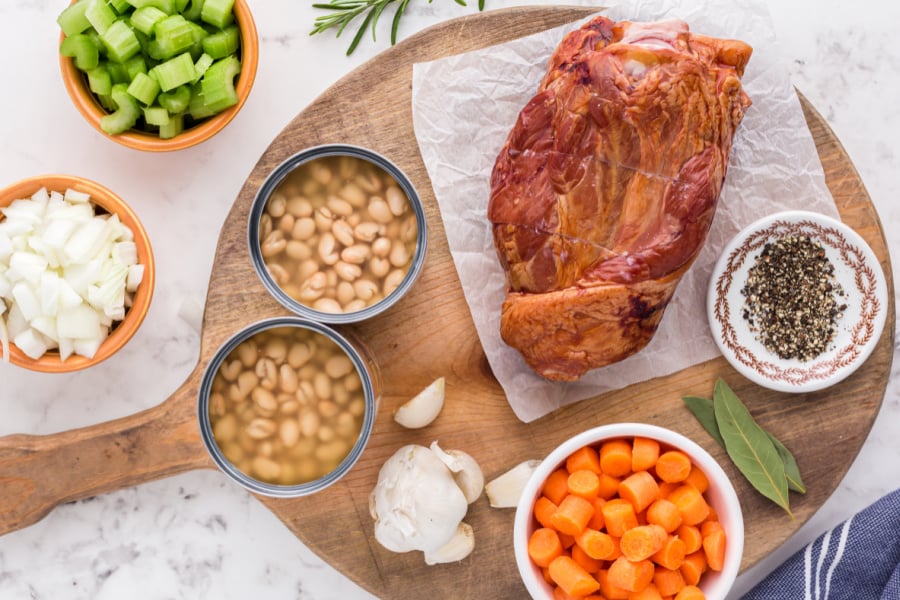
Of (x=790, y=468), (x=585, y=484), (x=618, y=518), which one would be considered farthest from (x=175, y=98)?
Answer: (x=790, y=468)

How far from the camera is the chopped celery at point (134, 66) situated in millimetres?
2711

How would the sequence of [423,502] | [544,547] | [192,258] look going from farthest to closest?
[192,258] → [423,502] → [544,547]

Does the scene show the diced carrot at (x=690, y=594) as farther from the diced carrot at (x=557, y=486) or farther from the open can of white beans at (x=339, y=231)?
the open can of white beans at (x=339, y=231)

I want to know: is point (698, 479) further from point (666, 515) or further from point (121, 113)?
point (121, 113)

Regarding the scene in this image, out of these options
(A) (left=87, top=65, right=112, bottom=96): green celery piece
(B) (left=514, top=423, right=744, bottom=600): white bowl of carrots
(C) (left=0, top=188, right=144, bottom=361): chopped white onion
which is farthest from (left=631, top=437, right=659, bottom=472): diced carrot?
(A) (left=87, top=65, right=112, bottom=96): green celery piece

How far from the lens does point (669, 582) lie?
248cm

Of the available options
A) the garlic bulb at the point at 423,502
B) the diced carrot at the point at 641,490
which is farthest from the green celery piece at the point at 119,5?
the diced carrot at the point at 641,490

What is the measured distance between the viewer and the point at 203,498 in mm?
3053

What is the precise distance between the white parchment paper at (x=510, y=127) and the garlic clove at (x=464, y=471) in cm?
23

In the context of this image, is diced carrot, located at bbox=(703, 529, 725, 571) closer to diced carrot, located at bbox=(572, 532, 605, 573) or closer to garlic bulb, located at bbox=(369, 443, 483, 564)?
diced carrot, located at bbox=(572, 532, 605, 573)

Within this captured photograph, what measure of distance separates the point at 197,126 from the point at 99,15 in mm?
429

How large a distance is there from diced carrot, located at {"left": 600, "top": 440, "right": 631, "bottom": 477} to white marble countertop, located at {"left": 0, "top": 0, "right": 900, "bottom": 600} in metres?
0.83

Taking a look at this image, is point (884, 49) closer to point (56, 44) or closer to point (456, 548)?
point (456, 548)

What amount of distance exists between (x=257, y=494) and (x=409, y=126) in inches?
48.7
